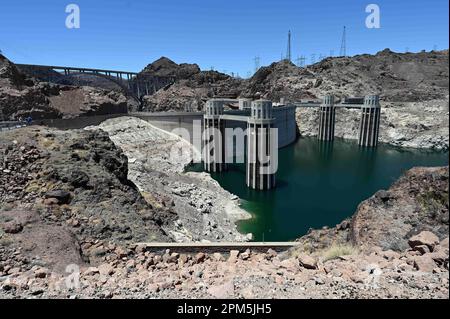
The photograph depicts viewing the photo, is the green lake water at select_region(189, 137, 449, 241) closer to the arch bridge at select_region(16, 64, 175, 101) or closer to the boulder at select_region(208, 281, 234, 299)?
the boulder at select_region(208, 281, 234, 299)

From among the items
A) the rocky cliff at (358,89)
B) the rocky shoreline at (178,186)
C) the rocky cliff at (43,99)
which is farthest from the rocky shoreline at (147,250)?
the rocky cliff at (358,89)

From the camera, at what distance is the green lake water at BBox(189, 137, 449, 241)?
92.4ft

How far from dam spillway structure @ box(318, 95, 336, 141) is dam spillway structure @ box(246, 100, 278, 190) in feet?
124

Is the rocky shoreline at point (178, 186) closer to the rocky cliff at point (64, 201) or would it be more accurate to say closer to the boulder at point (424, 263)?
the rocky cliff at point (64, 201)

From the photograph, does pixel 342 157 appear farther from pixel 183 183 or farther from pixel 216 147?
pixel 183 183

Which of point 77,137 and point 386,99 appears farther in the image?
point 386,99

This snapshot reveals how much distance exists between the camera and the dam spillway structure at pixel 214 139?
45.3 metres

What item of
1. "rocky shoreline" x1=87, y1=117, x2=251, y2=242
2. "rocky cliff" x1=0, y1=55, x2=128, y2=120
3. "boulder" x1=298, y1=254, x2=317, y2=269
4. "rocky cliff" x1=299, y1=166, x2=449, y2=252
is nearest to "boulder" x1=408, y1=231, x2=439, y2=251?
"rocky cliff" x1=299, y1=166, x2=449, y2=252

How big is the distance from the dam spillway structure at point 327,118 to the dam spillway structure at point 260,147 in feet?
124

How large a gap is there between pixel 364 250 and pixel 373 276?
7.66ft

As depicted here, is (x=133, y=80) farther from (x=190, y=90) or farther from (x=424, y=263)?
(x=424, y=263)

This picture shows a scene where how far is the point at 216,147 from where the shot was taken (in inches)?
1795
